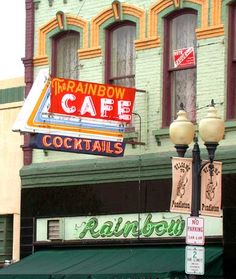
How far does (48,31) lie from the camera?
88.6 ft

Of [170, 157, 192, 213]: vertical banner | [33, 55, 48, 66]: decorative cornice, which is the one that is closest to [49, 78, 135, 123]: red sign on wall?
[33, 55, 48, 66]: decorative cornice

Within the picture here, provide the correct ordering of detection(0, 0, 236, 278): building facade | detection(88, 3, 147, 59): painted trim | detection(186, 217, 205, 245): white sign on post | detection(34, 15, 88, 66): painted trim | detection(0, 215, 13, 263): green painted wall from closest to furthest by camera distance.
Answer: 1. detection(186, 217, 205, 245): white sign on post
2. detection(0, 0, 236, 278): building facade
3. detection(88, 3, 147, 59): painted trim
4. detection(34, 15, 88, 66): painted trim
5. detection(0, 215, 13, 263): green painted wall

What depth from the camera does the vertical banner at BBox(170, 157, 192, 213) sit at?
19.2 metres

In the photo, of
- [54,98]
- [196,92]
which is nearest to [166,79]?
[196,92]

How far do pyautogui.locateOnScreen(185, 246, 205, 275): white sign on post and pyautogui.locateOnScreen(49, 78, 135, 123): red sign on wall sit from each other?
227 inches

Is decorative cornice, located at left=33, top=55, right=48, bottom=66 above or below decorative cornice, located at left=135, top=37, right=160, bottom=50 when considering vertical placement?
below

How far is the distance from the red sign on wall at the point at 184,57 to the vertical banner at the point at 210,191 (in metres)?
5.00

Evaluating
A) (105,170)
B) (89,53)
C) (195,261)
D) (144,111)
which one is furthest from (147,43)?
(195,261)

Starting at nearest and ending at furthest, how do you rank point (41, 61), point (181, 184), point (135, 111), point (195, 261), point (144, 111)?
point (195, 261) → point (181, 184) → point (144, 111) → point (135, 111) → point (41, 61)

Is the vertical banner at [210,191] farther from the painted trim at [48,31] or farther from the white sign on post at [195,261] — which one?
the painted trim at [48,31]

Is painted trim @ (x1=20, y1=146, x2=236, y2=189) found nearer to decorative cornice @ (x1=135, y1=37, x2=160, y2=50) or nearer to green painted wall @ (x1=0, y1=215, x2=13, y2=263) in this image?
green painted wall @ (x1=0, y1=215, x2=13, y2=263)

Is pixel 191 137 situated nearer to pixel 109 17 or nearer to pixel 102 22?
pixel 109 17

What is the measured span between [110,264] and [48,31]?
20.2ft

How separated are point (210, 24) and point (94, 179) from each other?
14.6ft
